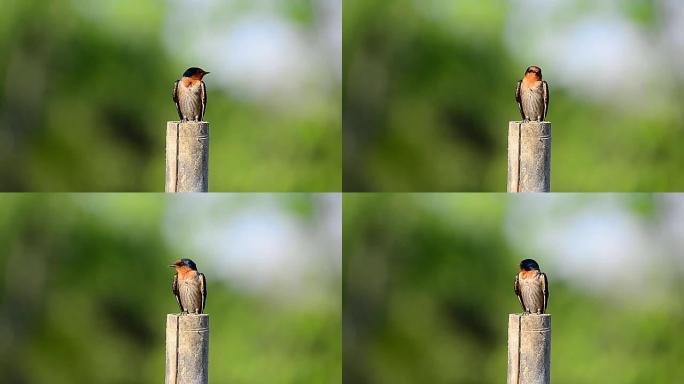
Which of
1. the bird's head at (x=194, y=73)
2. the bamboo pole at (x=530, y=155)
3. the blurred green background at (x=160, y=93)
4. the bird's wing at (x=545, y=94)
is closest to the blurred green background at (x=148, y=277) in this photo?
the blurred green background at (x=160, y=93)

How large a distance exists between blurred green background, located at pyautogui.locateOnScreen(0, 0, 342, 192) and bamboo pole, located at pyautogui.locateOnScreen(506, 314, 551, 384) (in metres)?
0.76

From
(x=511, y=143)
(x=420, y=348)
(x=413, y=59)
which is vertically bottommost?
(x=420, y=348)

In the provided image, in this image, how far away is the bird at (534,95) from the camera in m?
3.21

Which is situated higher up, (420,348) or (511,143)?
(511,143)

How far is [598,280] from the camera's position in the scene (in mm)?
3330

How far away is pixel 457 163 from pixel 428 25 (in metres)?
0.48

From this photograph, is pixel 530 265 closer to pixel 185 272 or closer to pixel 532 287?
pixel 532 287

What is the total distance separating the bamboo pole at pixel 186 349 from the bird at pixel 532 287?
103 cm

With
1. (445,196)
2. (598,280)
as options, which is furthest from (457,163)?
(598,280)

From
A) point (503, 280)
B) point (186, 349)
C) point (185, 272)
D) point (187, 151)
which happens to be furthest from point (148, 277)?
point (503, 280)

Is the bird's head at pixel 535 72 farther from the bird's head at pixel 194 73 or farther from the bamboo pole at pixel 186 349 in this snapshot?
the bamboo pole at pixel 186 349

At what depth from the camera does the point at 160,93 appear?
3348 millimetres

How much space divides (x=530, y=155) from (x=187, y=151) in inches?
42.7

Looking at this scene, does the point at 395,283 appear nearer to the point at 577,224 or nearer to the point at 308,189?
the point at 308,189
